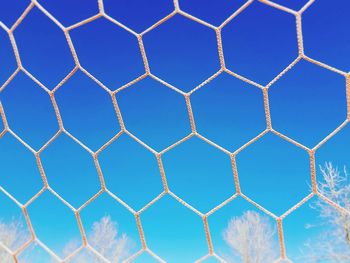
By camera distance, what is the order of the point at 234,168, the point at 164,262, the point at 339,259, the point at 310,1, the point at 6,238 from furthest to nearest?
1. the point at 339,259
2. the point at 6,238
3. the point at 234,168
4. the point at 164,262
5. the point at 310,1

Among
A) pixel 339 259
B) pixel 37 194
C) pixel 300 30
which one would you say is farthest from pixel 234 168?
pixel 339 259

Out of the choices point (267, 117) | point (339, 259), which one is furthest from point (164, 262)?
point (339, 259)

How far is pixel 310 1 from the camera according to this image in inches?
43.3

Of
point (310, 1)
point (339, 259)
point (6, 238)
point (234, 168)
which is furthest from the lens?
point (339, 259)

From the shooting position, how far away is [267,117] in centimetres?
127

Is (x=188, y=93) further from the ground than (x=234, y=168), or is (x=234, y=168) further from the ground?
(x=188, y=93)

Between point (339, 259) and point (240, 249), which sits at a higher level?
point (240, 249)

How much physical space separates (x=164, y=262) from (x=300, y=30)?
2.57 feet

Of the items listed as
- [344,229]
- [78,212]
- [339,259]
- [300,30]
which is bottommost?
[339,259]

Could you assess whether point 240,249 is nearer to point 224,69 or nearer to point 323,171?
point 323,171

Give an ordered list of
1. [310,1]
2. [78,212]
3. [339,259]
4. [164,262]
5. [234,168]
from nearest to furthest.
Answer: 1. [310,1]
2. [164,262]
3. [234,168]
4. [78,212]
5. [339,259]

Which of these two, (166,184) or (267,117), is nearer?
(267,117)

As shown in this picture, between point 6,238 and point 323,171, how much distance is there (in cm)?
321

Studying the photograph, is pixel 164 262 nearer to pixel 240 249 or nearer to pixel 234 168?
pixel 234 168
